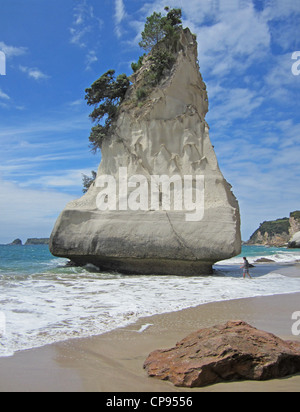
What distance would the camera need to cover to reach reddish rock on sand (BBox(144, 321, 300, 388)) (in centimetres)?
329

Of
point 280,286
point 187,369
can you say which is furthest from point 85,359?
point 280,286

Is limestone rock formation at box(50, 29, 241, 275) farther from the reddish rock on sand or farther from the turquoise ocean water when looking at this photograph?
the reddish rock on sand

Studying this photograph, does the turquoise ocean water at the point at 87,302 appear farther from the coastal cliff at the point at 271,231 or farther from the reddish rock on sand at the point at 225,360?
the coastal cliff at the point at 271,231

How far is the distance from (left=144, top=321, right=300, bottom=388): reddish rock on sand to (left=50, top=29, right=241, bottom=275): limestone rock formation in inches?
354

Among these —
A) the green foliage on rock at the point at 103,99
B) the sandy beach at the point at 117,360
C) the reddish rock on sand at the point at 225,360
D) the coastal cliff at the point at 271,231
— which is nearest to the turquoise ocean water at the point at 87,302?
the sandy beach at the point at 117,360

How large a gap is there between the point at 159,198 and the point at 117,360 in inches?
407

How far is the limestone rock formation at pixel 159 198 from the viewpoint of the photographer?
12.9 meters

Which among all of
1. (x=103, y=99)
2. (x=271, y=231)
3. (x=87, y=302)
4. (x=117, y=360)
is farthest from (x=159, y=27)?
(x=271, y=231)

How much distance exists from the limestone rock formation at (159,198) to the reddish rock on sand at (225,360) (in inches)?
354

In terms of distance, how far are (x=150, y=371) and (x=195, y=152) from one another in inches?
475

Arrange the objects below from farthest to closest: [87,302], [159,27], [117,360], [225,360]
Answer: [159,27], [87,302], [117,360], [225,360]

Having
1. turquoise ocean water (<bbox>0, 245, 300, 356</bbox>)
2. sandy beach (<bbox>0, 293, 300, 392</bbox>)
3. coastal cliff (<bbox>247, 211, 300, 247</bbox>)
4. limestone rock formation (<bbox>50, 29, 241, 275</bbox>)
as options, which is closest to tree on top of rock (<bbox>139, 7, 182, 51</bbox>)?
limestone rock formation (<bbox>50, 29, 241, 275</bbox>)

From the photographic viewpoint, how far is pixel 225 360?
3340 millimetres

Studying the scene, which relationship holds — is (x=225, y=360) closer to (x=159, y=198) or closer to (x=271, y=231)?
(x=159, y=198)
